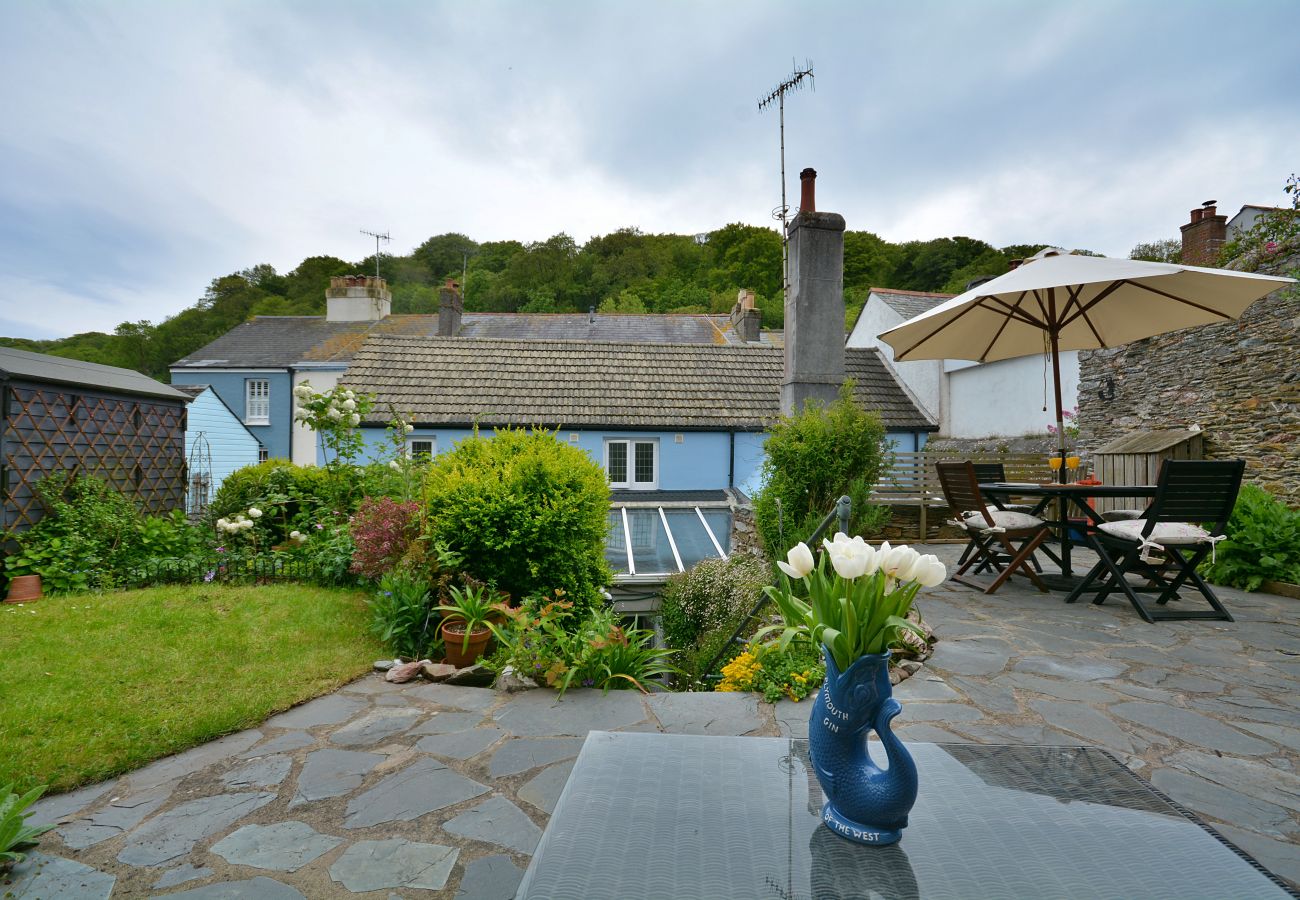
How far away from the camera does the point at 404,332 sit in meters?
25.3

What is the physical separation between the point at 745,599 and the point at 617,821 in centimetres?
460

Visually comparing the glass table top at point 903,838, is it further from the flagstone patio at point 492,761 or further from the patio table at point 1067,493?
the patio table at point 1067,493

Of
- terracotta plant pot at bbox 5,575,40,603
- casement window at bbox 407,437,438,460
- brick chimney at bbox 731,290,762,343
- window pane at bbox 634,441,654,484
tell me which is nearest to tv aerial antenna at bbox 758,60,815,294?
window pane at bbox 634,441,654,484

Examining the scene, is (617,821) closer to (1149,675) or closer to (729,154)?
(1149,675)

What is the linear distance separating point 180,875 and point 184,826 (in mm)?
373

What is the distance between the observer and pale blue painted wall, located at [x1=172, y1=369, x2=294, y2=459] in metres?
22.2

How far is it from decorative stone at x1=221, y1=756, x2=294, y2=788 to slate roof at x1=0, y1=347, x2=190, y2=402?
6.64m

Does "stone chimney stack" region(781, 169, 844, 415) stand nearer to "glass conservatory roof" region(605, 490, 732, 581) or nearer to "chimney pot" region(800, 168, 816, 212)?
"chimney pot" region(800, 168, 816, 212)

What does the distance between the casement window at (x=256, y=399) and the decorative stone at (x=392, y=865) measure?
2415cm

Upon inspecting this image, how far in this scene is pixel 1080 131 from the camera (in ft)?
36.2

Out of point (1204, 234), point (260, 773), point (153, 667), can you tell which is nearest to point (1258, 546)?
point (260, 773)

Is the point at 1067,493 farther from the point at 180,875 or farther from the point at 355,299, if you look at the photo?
the point at 355,299

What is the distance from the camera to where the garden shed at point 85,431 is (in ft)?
21.9

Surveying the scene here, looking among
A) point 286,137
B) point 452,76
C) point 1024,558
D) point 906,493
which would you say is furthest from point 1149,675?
point 286,137
